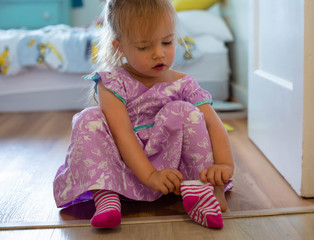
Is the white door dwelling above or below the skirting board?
above

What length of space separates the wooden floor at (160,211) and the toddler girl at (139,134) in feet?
0.14

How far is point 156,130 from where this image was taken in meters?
1.04

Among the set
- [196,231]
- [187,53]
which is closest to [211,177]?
[196,231]

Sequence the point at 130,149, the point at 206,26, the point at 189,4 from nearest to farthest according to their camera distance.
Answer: the point at 130,149, the point at 206,26, the point at 189,4

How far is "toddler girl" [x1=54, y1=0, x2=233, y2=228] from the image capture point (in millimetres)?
975

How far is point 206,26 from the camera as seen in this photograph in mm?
2533

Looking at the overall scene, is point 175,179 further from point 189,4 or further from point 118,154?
point 189,4

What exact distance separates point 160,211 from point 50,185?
0.37 meters

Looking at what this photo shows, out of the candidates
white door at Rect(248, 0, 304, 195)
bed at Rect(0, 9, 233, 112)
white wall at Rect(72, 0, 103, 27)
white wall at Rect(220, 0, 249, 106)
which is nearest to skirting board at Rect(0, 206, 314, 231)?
white door at Rect(248, 0, 304, 195)

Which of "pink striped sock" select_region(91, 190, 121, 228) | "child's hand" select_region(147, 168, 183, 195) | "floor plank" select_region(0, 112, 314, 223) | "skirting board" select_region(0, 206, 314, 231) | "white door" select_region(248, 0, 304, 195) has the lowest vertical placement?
"floor plank" select_region(0, 112, 314, 223)

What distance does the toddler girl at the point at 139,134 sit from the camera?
0.98 m

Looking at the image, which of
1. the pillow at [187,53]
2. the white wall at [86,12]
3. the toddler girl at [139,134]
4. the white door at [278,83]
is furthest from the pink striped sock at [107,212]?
the white wall at [86,12]

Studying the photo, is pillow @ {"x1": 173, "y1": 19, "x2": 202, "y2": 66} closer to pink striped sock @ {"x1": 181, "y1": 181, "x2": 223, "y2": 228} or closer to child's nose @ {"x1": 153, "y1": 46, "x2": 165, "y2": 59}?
child's nose @ {"x1": 153, "y1": 46, "x2": 165, "y2": 59}

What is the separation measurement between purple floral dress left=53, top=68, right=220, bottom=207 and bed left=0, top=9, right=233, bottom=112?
1.33 m
